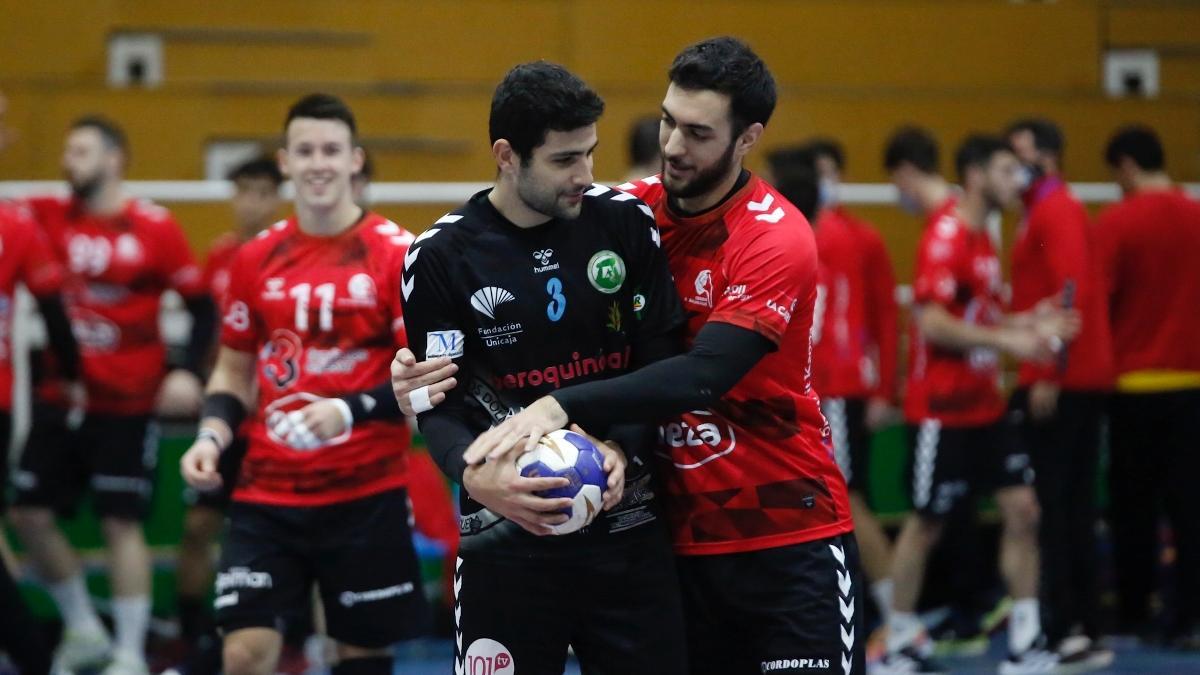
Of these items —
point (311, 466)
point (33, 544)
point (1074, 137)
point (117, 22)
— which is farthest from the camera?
point (1074, 137)

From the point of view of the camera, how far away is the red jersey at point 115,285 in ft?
26.6

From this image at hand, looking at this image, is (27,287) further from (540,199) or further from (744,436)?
(744,436)

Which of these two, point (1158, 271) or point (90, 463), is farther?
point (1158, 271)

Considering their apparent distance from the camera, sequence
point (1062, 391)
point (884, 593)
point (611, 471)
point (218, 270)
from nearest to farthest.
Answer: point (611, 471)
point (1062, 391)
point (884, 593)
point (218, 270)

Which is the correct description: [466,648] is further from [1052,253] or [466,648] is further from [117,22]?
[117,22]

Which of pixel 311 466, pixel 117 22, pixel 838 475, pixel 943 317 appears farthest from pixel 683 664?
pixel 117 22

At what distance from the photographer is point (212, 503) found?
820 cm

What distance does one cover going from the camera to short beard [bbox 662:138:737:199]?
414cm

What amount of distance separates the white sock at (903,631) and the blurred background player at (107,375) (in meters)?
3.58

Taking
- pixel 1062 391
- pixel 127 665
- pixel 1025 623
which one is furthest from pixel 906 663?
pixel 127 665

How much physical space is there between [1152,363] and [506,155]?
19.0 feet

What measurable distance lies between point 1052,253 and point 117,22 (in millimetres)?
6169

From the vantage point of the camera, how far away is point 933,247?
8031mm

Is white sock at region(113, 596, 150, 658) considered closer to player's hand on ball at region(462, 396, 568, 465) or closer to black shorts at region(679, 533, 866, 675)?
black shorts at region(679, 533, 866, 675)
